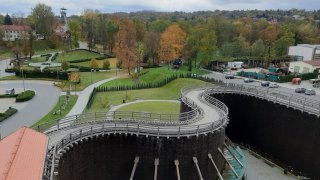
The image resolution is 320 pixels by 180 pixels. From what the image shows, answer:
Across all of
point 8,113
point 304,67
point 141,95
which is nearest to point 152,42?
point 141,95

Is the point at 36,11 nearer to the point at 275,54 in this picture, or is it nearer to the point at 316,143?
the point at 275,54

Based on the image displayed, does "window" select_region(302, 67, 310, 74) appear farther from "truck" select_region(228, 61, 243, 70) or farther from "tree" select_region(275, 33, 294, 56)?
"tree" select_region(275, 33, 294, 56)

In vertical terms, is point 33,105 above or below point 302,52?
below

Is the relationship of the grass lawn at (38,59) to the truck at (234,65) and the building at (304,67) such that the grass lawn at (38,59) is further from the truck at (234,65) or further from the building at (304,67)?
the building at (304,67)

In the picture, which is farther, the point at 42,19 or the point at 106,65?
the point at 42,19

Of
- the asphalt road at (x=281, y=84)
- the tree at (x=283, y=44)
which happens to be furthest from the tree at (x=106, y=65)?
the tree at (x=283, y=44)

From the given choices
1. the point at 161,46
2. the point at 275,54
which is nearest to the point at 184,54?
the point at 161,46

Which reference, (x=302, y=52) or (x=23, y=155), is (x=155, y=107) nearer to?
(x=23, y=155)

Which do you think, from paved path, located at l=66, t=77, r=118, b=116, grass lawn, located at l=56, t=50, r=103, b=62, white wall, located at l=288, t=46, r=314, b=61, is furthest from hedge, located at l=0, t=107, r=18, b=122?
white wall, located at l=288, t=46, r=314, b=61
